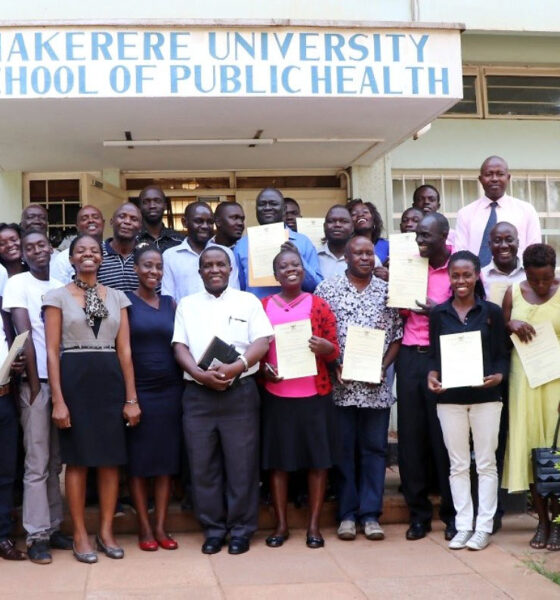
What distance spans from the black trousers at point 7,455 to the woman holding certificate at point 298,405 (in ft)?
4.97

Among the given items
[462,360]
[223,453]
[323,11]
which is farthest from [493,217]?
[323,11]

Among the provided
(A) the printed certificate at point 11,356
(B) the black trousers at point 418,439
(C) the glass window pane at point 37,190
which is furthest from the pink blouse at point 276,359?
(C) the glass window pane at point 37,190

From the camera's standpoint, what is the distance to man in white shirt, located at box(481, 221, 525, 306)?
5.42 meters

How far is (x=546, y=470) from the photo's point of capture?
197 inches

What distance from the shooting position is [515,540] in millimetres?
5359

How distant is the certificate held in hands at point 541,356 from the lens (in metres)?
5.09

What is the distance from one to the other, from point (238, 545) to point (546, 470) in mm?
1922

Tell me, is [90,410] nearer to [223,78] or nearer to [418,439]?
[418,439]

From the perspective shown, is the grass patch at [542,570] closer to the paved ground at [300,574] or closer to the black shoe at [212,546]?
the paved ground at [300,574]

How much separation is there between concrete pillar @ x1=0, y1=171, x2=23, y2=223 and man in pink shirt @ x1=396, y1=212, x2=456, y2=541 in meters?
5.50

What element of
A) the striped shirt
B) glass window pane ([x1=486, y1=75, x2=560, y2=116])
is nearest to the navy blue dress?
the striped shirt

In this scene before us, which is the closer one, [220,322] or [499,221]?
[220,322]

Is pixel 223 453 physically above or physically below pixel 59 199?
below

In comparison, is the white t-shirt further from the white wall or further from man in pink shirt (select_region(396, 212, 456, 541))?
the white wall
